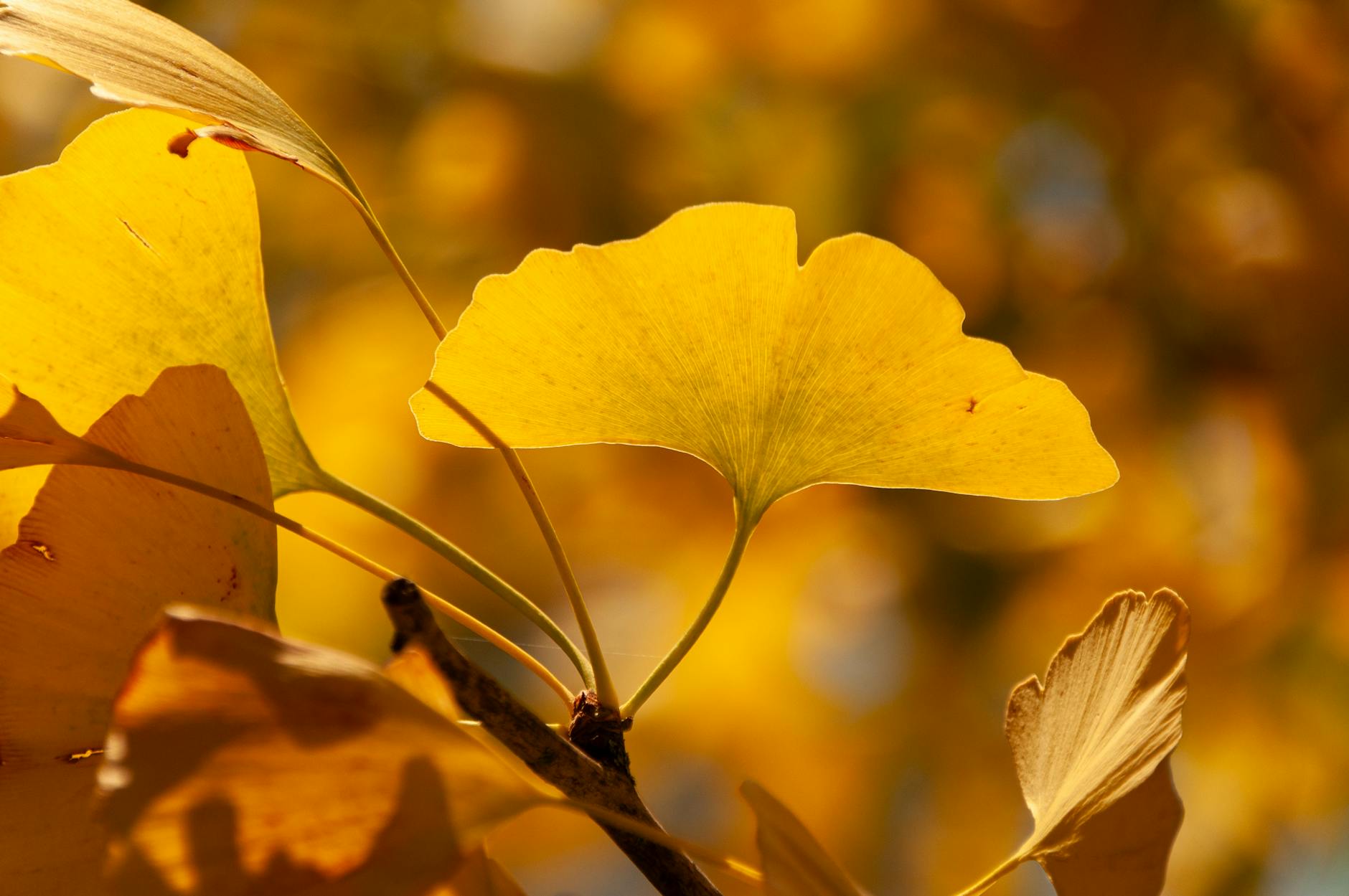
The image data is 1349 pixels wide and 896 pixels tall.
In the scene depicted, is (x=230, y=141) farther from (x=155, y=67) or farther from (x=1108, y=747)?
(x=1108, y=747)

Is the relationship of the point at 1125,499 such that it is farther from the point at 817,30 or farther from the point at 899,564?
the point at 817,30

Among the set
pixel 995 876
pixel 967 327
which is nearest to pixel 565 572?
pixel 995 876

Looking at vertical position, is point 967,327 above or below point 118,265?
below

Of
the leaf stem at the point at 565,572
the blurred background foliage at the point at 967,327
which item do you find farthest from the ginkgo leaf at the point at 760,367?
the blurred background foliage at the point at 967,327

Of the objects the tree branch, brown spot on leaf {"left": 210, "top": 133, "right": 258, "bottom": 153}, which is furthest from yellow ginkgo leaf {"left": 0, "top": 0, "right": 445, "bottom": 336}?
the tree branch

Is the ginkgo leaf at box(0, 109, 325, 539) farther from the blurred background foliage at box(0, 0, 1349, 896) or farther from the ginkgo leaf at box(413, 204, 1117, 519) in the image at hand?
the blurred background foliage at box(0, 0, 1349, 896)

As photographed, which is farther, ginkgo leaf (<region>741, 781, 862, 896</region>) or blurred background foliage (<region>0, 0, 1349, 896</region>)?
blurred background foliage (<region>0, 0, 1349, 896</region>)

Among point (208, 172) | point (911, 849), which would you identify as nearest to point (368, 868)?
point (208, 172)
